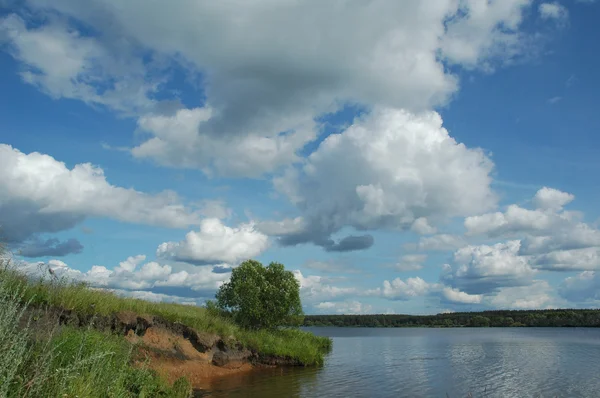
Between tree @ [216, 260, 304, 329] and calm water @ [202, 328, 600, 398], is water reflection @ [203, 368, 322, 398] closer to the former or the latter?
calm water @ [202, 328, 600, 398]

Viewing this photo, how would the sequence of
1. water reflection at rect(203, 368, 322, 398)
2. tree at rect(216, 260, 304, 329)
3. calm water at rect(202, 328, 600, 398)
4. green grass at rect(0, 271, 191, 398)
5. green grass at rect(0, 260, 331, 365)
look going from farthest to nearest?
1. tree at rect(216, 260, 304, 329)
2. calm water at rect(202, 328, 600, 398)
3. water reflection at rect(203, 368, 322, 398)
4. green grass at rect(0, 260, 331, 365)
5. green grass at rect(0, 271, 191, 398)

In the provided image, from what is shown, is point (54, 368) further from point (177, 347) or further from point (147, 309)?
point (147, 309)

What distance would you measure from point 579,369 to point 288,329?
30.5 metres

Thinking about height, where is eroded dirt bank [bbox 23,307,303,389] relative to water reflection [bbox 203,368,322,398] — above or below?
above

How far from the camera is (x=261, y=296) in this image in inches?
1865

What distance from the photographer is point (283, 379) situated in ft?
112

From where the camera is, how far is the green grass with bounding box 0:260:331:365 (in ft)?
71.6

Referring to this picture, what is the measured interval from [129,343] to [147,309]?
31.1 feet

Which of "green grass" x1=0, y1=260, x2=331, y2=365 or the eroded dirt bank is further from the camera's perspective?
the eroded dirt bank

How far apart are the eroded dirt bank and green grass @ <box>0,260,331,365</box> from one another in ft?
1.77

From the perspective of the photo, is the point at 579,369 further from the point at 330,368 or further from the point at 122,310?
the point at 122,310

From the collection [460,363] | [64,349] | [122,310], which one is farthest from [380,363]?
[64,349]

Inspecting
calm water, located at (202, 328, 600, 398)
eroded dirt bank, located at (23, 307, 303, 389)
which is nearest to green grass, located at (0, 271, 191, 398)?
eroded dirt bank, located at (23, 307, 303, 389)

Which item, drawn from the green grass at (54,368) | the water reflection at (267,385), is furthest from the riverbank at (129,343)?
the water reflection at (267,385)
